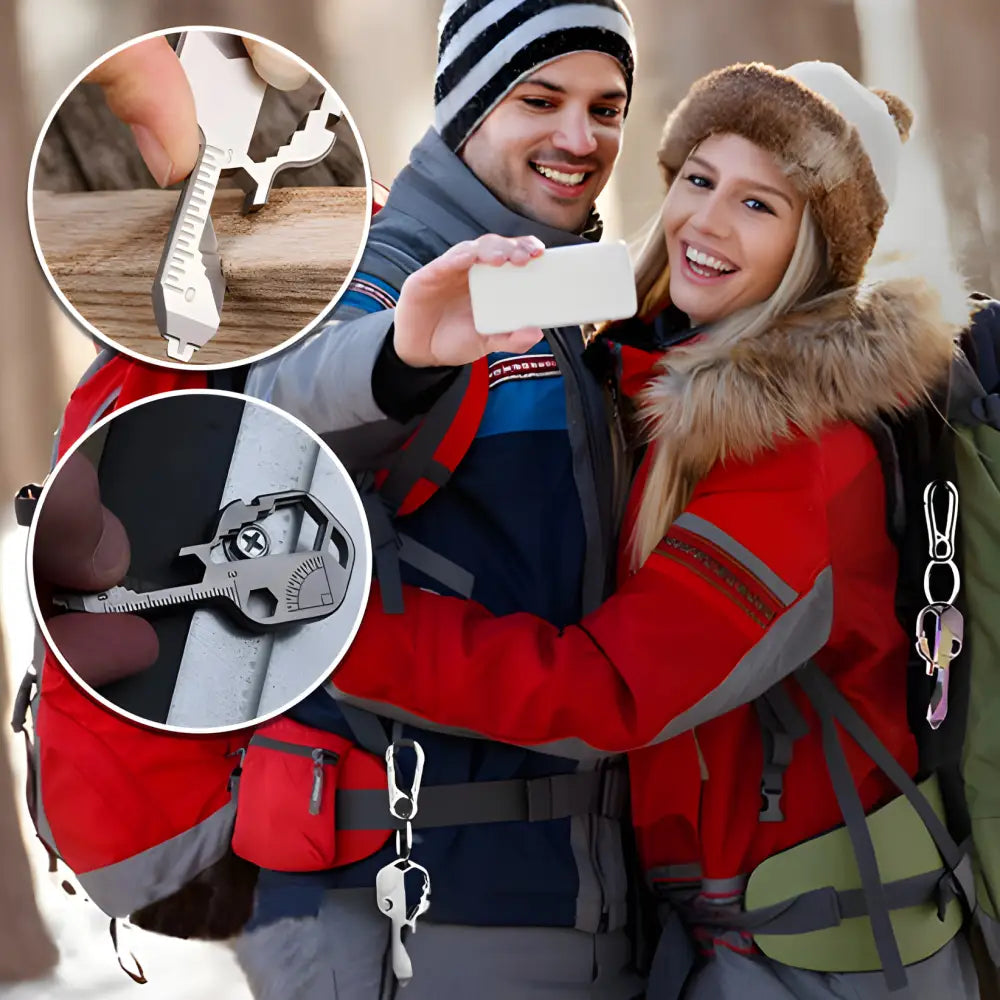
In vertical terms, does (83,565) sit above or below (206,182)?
below

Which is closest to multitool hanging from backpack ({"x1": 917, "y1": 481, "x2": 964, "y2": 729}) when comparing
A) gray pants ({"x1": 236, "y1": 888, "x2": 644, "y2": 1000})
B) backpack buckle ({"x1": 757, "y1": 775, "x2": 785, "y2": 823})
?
backpack buckle ({"x1": 757, "y1": 775, "x2": 785, "y2": 823})

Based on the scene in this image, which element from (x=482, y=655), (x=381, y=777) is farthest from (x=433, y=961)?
(x=482, y=655)

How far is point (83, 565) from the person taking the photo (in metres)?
0.76

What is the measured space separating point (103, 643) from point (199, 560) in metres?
0.09

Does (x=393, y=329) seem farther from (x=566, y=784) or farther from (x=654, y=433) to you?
(x=566, y=784)

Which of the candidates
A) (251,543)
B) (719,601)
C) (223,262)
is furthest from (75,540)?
(719,601)

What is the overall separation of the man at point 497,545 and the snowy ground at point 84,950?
0.20 meters

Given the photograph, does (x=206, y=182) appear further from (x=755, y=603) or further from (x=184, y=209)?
(x=755, y=603)

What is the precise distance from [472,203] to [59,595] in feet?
1.35

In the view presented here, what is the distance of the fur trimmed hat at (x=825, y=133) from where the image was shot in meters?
0.75

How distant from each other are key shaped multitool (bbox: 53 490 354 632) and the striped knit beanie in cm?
32

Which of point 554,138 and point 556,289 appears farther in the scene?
point 554,138

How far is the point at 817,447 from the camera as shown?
0.76 m

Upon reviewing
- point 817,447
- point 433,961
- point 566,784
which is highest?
point 817,447
